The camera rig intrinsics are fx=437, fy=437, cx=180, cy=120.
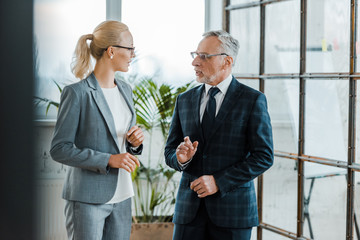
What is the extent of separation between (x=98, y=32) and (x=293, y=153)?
1429 mm

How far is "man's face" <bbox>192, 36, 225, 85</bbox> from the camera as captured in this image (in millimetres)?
1682

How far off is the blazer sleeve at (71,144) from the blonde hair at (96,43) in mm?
128

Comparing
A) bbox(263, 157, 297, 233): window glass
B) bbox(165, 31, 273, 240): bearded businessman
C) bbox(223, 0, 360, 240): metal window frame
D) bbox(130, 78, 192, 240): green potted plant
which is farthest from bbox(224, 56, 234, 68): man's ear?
bbox(130, 78, 192, 240): green potted plant

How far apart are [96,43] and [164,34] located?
5.98ft

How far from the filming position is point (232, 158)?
1609 mm

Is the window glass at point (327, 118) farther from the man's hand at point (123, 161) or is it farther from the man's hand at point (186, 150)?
the man's hand at point (123, 161)

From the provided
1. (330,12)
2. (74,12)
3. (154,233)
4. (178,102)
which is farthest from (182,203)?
(74,12)

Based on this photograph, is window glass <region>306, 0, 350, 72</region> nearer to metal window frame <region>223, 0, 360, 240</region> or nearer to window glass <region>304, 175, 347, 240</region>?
metal window frame <region>223, 0, 360, 240</region>

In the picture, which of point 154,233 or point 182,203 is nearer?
point 182,203

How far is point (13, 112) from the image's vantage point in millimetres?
347

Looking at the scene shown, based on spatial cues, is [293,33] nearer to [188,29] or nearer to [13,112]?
[188,29]

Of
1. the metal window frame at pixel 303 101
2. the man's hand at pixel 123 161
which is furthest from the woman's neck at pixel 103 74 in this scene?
the metal window frame at pixel 303 101

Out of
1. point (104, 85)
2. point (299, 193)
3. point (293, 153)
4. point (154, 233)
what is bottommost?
point (154, 233)

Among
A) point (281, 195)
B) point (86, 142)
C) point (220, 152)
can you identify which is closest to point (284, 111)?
point (281, 195)
